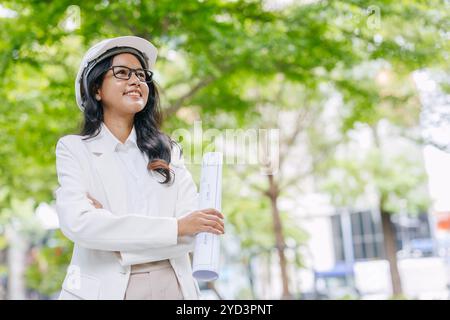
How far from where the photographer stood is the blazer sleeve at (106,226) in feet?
4.78

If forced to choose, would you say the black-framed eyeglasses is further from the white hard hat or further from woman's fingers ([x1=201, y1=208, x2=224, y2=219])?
woman's fingers ([x1=201, y1=208, x2=224, y2=219])

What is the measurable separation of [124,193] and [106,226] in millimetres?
149

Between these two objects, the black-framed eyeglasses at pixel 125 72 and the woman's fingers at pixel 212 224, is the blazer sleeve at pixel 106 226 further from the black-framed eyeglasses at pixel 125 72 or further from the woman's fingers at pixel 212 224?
the black-framed eyeglasses at pixel 125 72

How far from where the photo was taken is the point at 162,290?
5.04ft

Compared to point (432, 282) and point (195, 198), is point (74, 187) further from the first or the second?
point (432, 282)

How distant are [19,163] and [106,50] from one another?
6554 millimetres

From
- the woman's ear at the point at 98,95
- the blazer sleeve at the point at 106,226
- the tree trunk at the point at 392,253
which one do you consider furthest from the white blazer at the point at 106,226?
the tree trunk at the point at 392,253

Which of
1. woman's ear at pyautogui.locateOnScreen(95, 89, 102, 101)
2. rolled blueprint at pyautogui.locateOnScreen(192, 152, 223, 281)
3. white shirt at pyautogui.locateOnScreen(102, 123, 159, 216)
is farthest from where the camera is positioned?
woman's ear at pyautogui.locateOnScreen(95, 89, 102, 101)

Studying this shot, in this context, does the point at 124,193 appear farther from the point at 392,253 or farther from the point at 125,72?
the point at 392,253

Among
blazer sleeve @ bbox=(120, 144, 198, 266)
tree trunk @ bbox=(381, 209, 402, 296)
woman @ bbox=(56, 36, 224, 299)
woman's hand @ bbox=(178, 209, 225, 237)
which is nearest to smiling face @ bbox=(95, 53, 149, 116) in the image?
woman @ bbox=(56, 36, 224, 299)

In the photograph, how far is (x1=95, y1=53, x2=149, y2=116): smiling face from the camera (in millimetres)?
1660

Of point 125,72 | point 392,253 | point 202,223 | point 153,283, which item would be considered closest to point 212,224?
point 202,223

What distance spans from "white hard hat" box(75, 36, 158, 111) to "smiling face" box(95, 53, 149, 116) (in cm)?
2

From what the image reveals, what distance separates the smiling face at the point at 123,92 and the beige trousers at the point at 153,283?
1.38 ft
